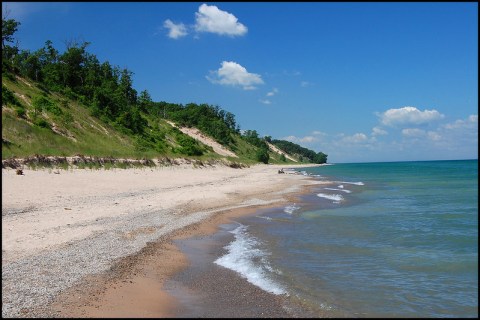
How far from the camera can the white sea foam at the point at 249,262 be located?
9727mm

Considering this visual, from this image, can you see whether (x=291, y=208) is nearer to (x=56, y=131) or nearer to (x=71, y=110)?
(x=56, y=131)

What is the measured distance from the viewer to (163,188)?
3145 cm

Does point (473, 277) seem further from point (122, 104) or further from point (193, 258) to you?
point (122, 104)

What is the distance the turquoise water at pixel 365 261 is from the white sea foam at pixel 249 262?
26 millimetres

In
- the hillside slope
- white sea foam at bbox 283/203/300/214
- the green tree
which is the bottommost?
white sea foam at bbox 283/203/300/214

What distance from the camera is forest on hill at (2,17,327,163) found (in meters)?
37.2

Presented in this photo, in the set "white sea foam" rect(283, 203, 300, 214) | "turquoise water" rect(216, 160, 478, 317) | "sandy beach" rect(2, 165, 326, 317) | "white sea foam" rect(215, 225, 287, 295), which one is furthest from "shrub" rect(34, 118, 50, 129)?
"white sea foam" rect(215, 225, 287, 295)

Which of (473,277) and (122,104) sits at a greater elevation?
(122,104)

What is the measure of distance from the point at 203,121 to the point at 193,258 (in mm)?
106469

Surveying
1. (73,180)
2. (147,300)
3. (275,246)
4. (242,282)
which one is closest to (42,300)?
(147,300)

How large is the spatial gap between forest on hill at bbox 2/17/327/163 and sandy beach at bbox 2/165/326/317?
8847 millimetres

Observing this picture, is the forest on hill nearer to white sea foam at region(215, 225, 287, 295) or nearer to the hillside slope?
the hillside slope

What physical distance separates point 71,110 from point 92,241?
46.2 meters

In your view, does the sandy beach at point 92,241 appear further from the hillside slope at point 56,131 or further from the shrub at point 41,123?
the shrub at point 41,123
